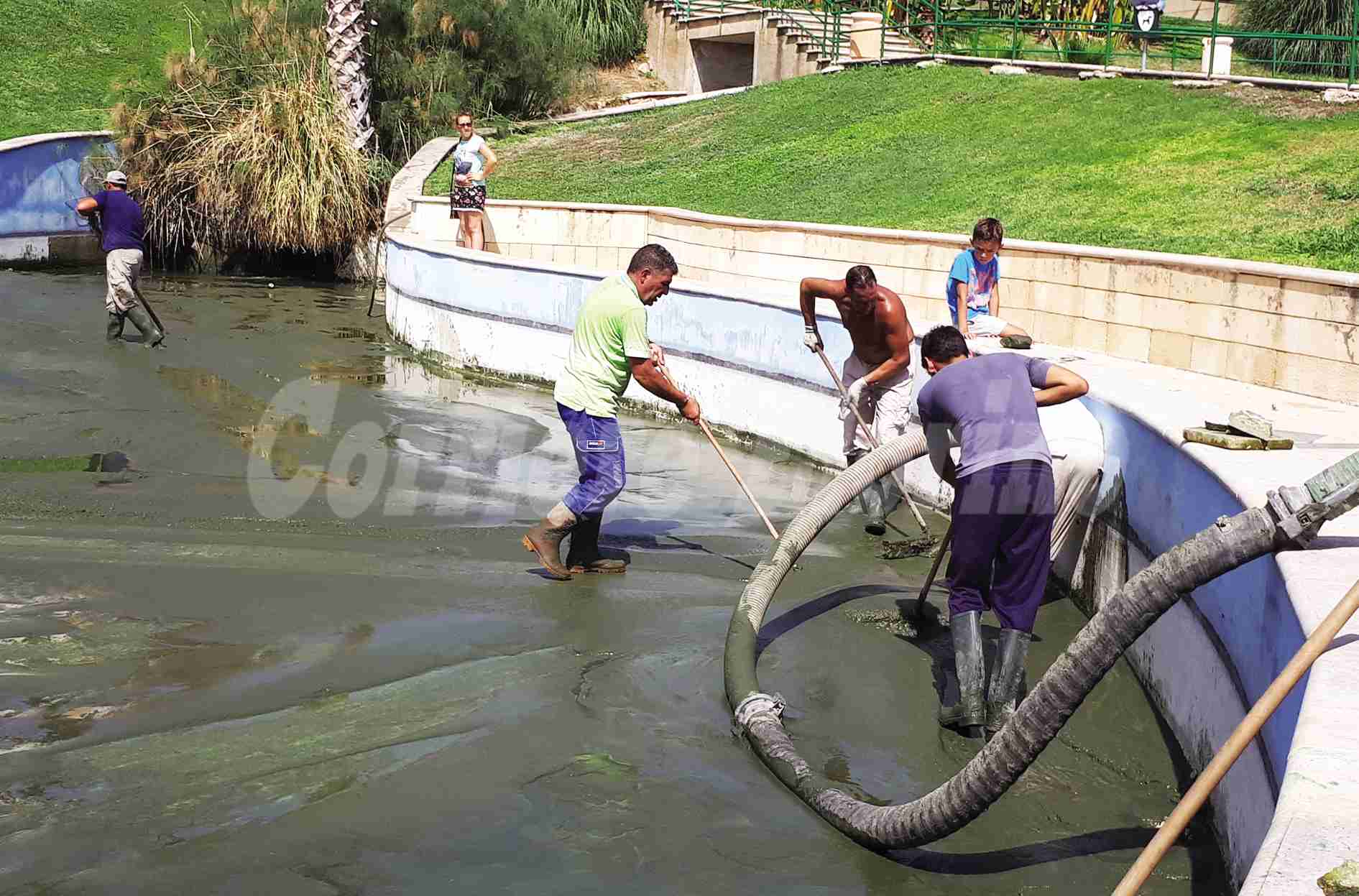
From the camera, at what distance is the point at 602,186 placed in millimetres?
20062

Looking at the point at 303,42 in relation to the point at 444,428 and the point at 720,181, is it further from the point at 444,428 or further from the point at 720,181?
the point at 444,428

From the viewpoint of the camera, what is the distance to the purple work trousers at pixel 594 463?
23.9 feet

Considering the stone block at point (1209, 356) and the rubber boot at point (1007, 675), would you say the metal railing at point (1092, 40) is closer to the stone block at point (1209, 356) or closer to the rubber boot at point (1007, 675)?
the stone block at point (1209, 356)

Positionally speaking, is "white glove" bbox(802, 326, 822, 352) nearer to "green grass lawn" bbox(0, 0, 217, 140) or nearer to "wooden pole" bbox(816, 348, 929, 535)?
"wooden pole" bbox(816, 348, 929, 535)

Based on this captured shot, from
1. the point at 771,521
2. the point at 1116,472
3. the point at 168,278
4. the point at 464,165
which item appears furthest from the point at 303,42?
the point at 1116,472

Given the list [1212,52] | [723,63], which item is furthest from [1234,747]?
[723,63]

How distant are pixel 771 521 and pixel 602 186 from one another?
39.6ft

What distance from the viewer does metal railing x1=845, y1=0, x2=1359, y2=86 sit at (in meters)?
21.6

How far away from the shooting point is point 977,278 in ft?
33.7

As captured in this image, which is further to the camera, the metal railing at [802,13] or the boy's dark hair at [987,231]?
the metal railing at [802,13]

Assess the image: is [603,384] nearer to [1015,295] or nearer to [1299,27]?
[1015,295]

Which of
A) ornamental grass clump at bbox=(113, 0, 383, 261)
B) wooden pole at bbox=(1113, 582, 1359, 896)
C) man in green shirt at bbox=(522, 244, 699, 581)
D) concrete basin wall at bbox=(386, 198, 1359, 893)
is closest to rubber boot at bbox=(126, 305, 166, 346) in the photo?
concrete basin wall at bbox=(386, 198, 1359, 893)

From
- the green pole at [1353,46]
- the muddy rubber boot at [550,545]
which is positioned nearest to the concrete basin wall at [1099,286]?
the muddy rubber boot at [550,545]

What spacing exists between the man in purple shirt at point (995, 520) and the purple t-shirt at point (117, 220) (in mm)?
11046
